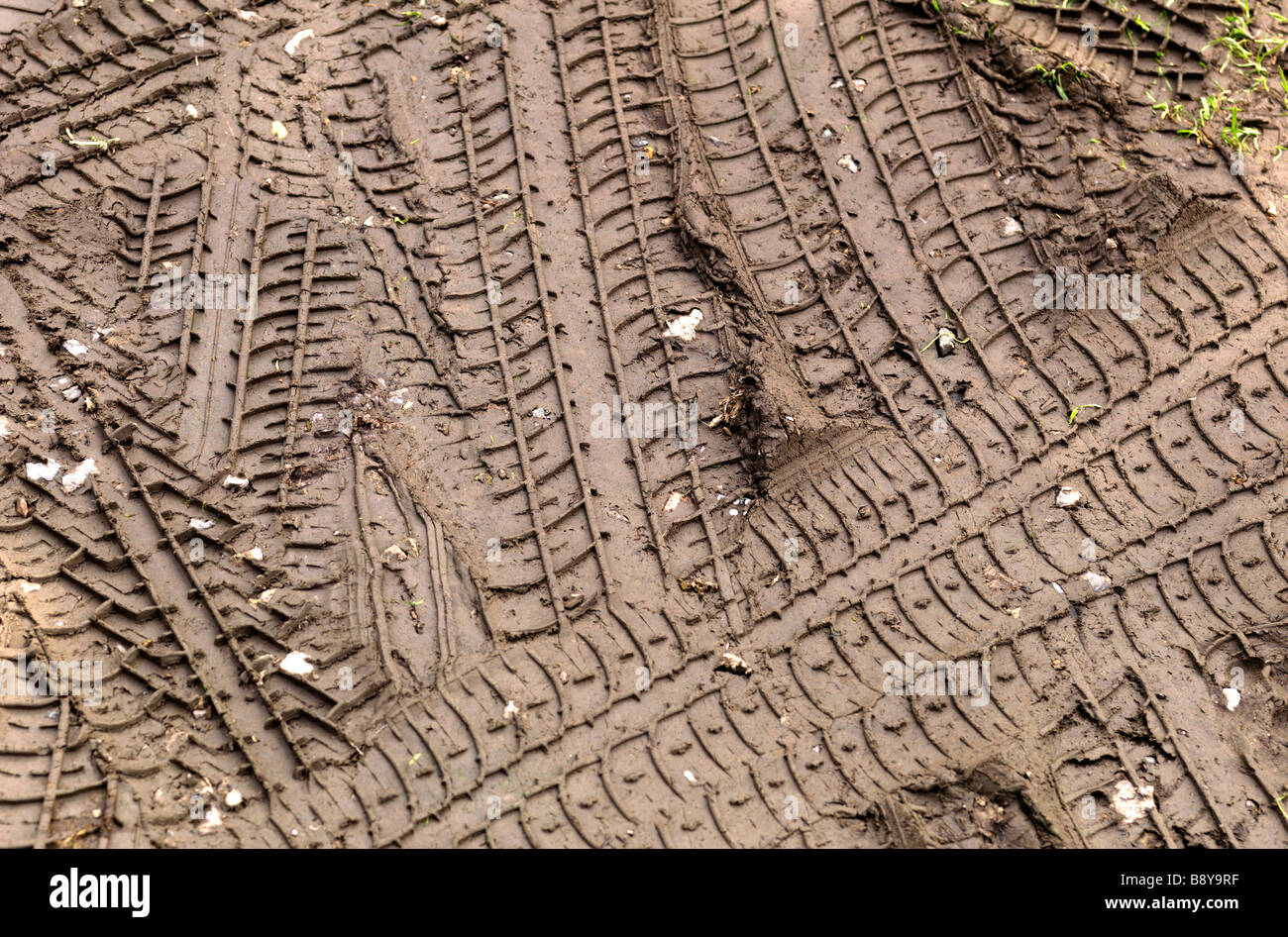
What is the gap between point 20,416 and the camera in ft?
17.3

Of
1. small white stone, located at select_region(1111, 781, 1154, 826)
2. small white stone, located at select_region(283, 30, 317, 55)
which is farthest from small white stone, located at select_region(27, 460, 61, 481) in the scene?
small white stone, located at select_region(1111, 781, 1154, 826)

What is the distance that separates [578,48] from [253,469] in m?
3.11

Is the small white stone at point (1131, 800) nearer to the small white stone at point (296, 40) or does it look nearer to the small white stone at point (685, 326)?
the small white stone at point (685, 326)

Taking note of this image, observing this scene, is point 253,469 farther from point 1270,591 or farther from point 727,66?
point 1270,591

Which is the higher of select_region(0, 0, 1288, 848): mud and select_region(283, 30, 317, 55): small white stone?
select_region(283, 30, 317, 55): small white stone

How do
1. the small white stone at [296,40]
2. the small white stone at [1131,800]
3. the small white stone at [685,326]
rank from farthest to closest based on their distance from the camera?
the small white stone at [296,40]
the small white stone at [685,326]
the small white stone at [1131,800]

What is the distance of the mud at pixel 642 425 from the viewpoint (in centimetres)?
476

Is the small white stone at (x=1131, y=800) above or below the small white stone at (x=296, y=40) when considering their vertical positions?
below

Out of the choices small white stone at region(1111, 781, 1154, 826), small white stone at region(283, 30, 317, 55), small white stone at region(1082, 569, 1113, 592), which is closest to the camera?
small white stone at region(1111, 781, 1154, 826)

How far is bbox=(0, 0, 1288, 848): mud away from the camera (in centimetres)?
476

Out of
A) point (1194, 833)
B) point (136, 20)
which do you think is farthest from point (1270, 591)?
point (136, 20)

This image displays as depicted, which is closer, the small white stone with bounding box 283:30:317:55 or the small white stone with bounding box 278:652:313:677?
the small white stone with bounding box 278:652:313:677

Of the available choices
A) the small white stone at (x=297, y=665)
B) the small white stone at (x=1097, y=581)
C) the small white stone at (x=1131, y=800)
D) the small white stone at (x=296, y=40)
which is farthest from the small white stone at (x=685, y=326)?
the small white stone at (x=1131, y=800)

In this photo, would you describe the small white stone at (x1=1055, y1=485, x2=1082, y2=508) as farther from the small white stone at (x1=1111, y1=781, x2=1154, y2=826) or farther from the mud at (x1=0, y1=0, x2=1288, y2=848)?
the small white stone at (x1=1111, y1=781, x2=1154, y2=826)
